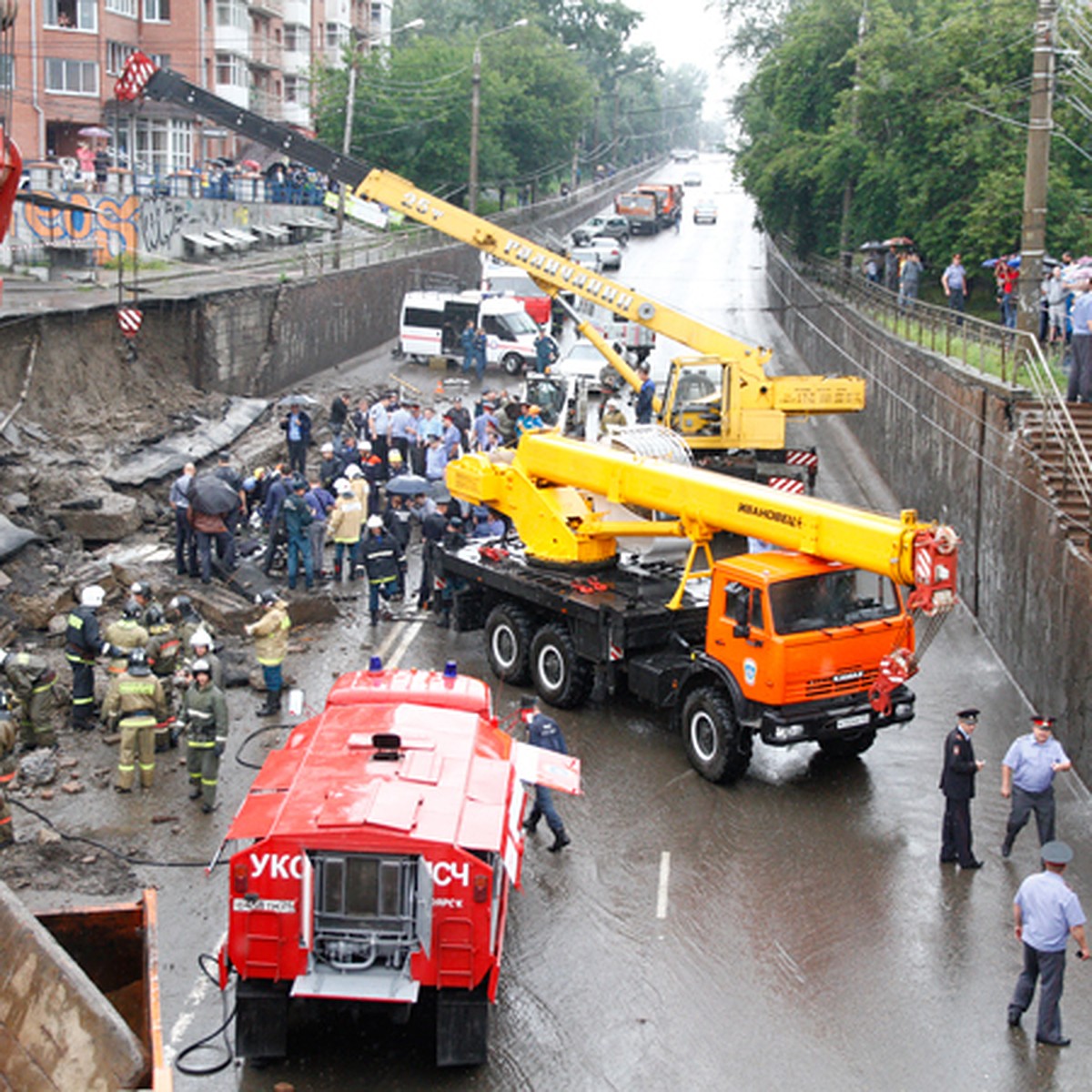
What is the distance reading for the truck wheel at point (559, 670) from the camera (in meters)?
17.2

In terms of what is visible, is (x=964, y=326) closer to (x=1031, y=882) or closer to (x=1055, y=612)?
(x=1055, y=612)

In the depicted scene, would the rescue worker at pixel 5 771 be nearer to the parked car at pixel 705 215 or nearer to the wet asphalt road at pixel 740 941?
the wet asphalt road at pixel 740 941

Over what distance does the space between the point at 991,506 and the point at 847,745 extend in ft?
22.4

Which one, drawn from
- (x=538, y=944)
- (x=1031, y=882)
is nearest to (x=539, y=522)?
(x=538, y=944)

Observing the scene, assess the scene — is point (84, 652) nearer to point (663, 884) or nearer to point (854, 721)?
point (663, 884)

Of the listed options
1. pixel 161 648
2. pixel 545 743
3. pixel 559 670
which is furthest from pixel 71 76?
pixel 545 743

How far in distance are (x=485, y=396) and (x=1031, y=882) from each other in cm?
2136

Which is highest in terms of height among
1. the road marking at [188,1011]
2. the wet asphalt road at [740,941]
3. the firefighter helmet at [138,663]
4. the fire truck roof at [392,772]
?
the fire truck roof at [392,772]

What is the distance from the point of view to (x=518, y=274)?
4647 cm

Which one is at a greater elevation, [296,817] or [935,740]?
[296,817]

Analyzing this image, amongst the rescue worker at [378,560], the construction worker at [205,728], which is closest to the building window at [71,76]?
the rescue worker at [378,560]

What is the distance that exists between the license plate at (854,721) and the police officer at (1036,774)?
72.0 inches

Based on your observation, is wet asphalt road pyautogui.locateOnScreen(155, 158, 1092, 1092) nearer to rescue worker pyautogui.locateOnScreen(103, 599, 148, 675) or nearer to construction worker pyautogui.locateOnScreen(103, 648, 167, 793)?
construction worker pyautogui.locateOnScreen(103, 648, 167, 793)

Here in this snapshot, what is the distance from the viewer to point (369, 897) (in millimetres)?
9656
